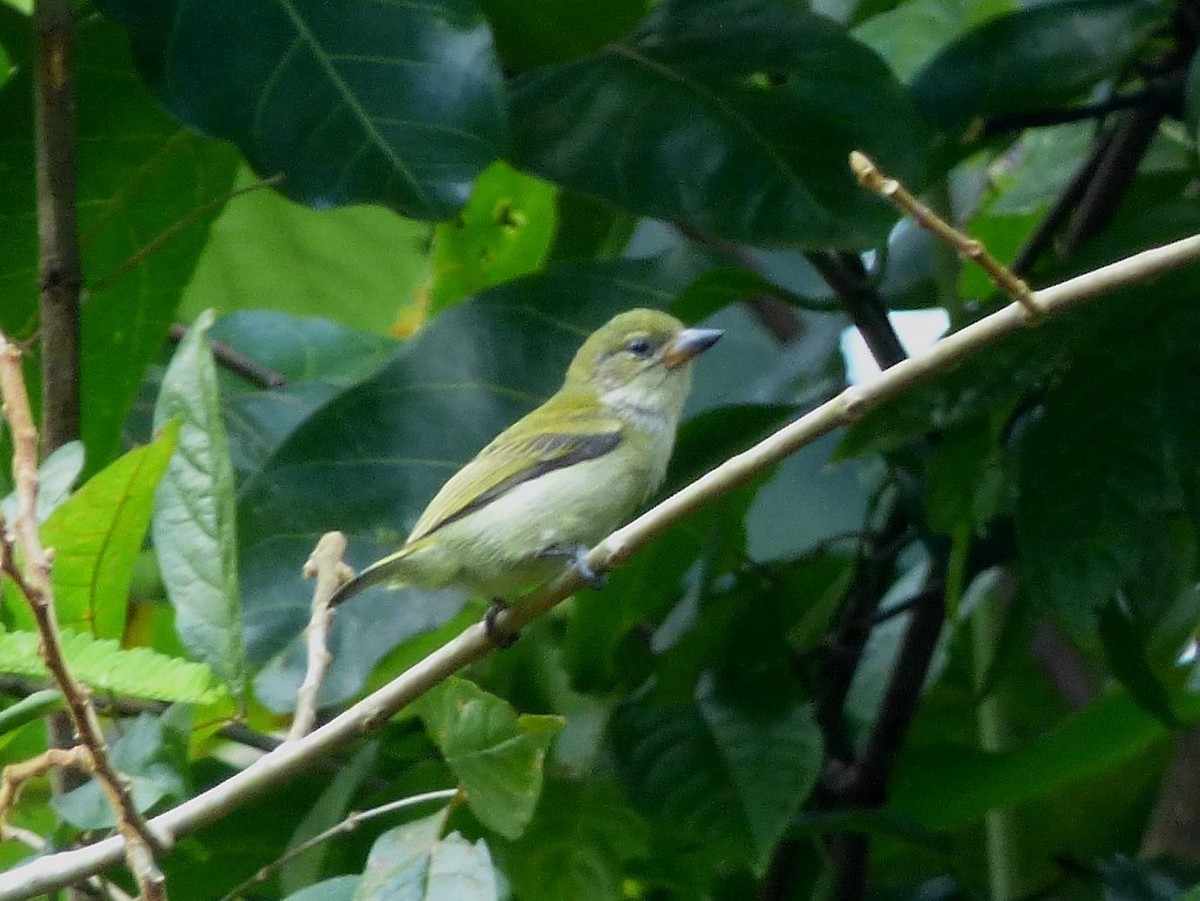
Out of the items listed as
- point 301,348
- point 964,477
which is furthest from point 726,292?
point 301,348

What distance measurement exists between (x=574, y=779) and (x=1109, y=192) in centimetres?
119

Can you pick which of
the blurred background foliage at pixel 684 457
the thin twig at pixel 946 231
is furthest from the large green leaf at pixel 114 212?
the thin twig at pixel 946 231

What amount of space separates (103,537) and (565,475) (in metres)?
0.79

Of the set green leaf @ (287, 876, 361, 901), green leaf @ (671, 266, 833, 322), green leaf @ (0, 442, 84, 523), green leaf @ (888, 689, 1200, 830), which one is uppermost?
green leaf @ (0, 442, 84, 523)

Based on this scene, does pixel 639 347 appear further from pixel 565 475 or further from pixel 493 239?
pixel 493 239

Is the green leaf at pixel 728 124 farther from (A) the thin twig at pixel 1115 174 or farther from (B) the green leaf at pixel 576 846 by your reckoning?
(B) the green leaf at pixel 576 846

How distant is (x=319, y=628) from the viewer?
1493 mm

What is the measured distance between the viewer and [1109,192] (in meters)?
2.35

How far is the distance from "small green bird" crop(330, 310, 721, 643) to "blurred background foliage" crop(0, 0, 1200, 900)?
6cm

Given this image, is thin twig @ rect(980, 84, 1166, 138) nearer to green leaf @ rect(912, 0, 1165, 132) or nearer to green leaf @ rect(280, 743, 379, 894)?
green leaf @ rect(912, 0, 1165, 132)

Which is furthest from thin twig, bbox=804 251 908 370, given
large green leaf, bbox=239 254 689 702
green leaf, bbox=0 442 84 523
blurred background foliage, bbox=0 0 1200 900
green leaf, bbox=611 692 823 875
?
green leaf, bbox=0 442 84 523

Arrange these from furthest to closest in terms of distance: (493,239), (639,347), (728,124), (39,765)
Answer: (493,239)
(639,347)
(728,124)
(39,765)

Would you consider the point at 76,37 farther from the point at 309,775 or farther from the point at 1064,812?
the point at 1064,812

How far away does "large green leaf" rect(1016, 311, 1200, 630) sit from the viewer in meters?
1.88
